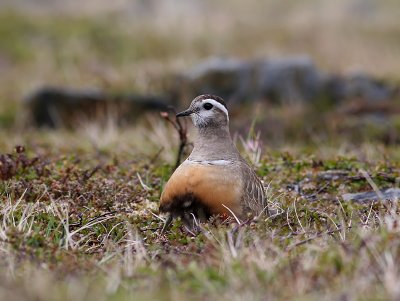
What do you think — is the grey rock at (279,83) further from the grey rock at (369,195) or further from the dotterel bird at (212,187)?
the dotterel bird at (212,187)

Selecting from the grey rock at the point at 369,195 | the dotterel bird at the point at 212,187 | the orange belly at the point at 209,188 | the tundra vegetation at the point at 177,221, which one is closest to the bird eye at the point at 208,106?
the dotterel bird at the point at 212,187

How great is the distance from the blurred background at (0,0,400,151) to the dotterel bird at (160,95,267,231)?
190 cm

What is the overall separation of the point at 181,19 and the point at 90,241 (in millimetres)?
15127

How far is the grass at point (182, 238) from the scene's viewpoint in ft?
11.2

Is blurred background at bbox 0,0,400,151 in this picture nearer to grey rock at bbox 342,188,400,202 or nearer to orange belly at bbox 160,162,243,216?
grey rock at bbox 342,188,400,202

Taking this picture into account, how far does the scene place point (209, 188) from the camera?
488cm

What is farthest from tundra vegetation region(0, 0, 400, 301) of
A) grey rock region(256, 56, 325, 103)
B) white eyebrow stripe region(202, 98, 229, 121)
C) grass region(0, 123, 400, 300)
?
white eyebrow stripe region(202, 98, 229, 121)

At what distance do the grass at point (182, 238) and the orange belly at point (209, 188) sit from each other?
0.16 m

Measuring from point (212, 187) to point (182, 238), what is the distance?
370 millimetres

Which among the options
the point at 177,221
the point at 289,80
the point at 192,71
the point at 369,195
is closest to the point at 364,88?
the point at 289,80

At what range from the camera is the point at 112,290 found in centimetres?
338

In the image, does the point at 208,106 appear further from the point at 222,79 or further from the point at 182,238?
the point at 222,79

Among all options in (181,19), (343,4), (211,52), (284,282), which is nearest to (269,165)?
(284,282)

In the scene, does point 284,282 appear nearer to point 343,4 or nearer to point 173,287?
point 173,287
